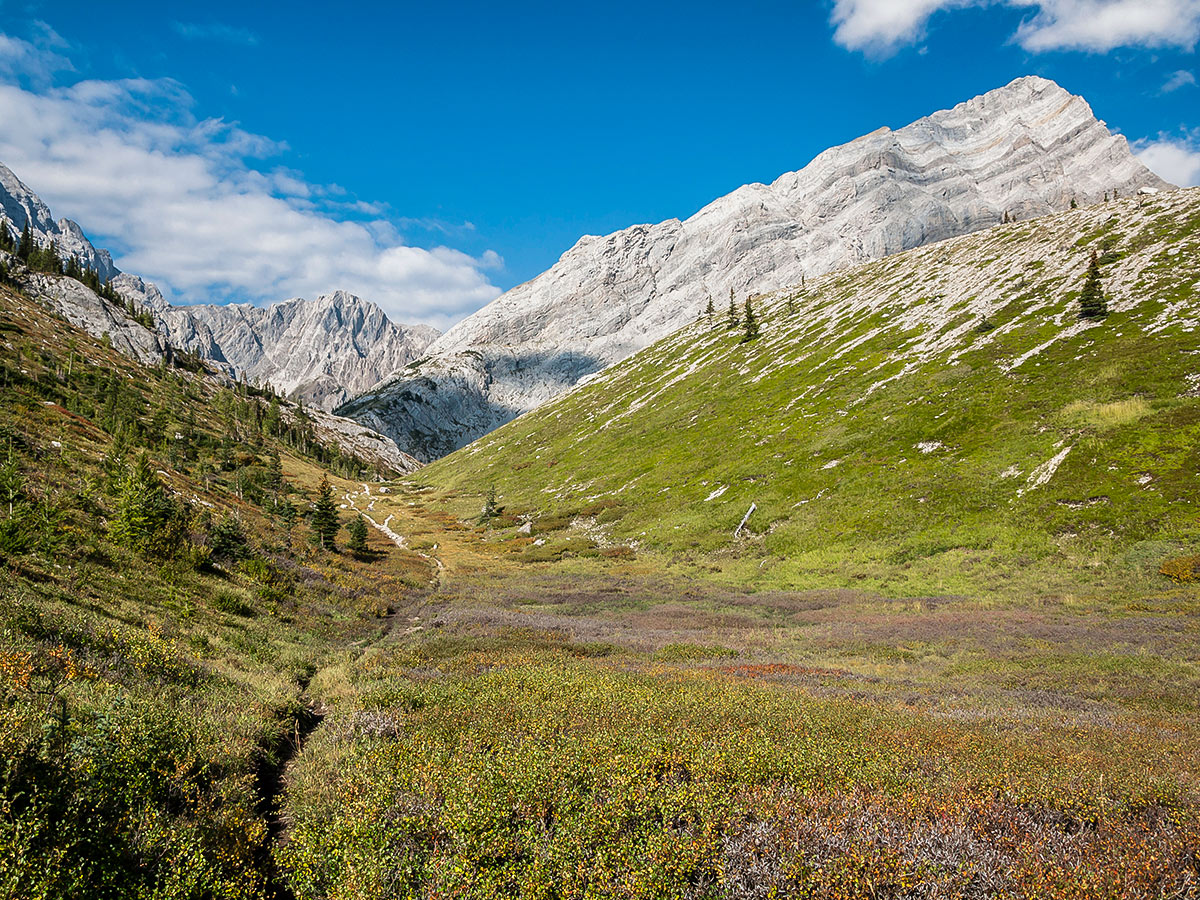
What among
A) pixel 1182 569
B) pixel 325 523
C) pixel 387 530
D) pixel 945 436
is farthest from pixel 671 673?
pixel 387 530

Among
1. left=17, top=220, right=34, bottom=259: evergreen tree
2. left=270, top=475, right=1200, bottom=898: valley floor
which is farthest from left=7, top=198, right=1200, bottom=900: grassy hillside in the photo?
left=17, top=220, right=34, bottom=259: evergreen tree

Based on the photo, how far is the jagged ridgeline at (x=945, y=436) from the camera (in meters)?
37.2

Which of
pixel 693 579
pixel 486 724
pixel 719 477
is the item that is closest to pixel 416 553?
pixel 693 579

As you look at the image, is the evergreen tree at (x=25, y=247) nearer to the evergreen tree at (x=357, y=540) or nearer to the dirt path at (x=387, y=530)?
the dirt path at (x=387, y=530)

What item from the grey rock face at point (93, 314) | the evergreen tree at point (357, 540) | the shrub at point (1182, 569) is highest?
the grey rock face at point (93, 314)

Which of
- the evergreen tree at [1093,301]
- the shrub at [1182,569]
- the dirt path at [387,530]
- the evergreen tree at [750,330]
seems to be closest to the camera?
the shrub at [1182,569]

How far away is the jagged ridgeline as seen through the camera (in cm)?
3722

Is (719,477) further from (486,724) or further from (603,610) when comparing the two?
(486,724)

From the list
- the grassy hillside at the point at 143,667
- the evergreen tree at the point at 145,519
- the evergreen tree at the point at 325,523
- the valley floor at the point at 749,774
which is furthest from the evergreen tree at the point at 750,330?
the evergreen tree at the point at 145,519

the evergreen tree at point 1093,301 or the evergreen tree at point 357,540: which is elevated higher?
the evergreen tree at point 1093,301

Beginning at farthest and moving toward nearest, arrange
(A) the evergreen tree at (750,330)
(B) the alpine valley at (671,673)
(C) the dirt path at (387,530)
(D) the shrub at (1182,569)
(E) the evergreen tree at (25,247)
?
(E) the evergreen tree at (25,247) < (A) the evergreen tree at (750,330) < (C) the dirt path at (387,530) < (D) the shrub at (1182,569) < (B) the alpine valley at (671,673)

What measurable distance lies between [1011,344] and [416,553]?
8310 centimetres

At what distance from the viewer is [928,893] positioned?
6.02m

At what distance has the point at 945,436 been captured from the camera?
5456cm
